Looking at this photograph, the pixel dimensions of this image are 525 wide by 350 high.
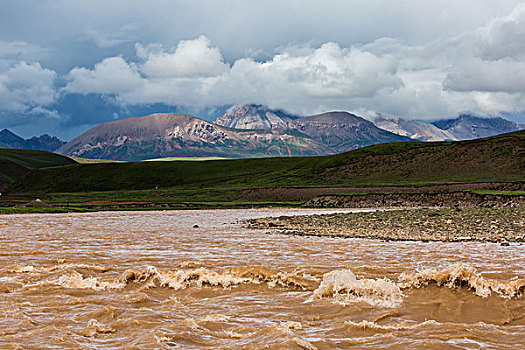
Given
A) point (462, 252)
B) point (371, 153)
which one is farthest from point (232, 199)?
point (462, 252)

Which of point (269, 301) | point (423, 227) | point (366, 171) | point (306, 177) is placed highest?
point (366, 171)

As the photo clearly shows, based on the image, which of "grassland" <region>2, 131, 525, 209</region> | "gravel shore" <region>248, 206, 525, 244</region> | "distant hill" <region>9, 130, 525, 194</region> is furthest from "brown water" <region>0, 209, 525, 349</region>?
"distant hill" <region>9, 130, 525, 194</region>

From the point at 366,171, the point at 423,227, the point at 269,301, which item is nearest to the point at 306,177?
the point at 366,171

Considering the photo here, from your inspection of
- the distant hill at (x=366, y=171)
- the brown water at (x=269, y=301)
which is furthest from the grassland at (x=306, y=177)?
the brown water at (x=269, y=301)

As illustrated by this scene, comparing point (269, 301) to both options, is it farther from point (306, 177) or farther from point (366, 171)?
point (306, 177)

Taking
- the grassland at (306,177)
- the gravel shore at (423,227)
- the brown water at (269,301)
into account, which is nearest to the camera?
the brown water at (269,301)

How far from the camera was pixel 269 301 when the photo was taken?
1524 cm

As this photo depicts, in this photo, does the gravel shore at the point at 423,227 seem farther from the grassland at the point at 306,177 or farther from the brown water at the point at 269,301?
the grassland at the point at 306,177

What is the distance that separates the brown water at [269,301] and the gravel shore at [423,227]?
6987 millimetres

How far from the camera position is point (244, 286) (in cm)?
1764

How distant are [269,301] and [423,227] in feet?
85.7

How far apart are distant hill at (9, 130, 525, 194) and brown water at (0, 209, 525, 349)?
102m

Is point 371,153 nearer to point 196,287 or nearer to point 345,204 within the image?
point 345,204

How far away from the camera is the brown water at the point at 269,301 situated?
35.9 feet
